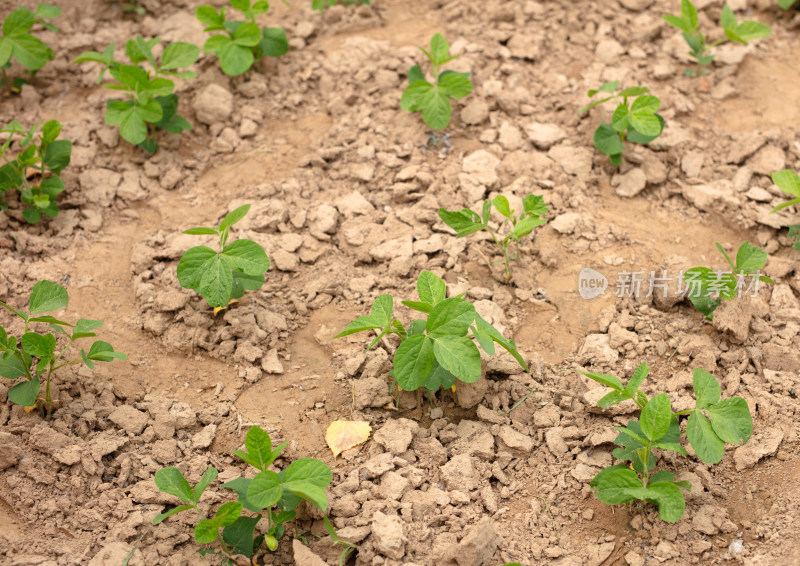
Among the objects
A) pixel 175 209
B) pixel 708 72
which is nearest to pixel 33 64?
pixel 175 209

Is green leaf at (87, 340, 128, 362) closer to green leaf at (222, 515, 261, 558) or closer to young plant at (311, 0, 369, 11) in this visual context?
green leaf at (222, 515, 261, 558)

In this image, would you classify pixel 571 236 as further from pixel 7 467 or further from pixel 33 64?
pixel 33 64

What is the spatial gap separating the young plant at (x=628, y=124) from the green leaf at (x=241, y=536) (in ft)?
7.43

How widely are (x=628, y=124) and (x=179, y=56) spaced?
224 cm

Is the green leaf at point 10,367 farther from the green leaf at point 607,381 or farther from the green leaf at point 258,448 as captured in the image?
the green leaf at point 607,381

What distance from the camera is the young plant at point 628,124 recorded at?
3.17 metres

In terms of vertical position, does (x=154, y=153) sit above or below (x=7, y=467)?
above

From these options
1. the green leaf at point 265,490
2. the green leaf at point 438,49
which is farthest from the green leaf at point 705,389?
the green leaf at point 438,49

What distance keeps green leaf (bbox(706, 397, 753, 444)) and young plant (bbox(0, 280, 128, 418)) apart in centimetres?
208

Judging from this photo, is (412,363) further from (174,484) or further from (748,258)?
(748,258)

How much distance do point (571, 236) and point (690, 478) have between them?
119 centimetres

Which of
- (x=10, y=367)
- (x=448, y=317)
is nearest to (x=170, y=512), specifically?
(x=10, y=367)

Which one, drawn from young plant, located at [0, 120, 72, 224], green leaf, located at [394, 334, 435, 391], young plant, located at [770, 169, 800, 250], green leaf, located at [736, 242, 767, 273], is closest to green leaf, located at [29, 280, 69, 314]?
young plant, located at [0, 120, 72, 224]

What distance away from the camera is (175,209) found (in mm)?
3361
